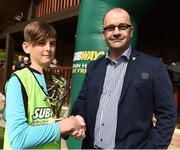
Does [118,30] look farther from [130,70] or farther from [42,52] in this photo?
[42,52]

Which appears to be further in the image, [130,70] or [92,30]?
[92,30]

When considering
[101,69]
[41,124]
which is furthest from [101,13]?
[41,124]

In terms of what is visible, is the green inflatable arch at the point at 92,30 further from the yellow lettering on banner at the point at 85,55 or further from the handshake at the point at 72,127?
the handshake at the point at 72,127

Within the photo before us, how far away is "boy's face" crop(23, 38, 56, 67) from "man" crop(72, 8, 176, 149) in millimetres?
416

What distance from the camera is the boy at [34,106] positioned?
2014 millimetres

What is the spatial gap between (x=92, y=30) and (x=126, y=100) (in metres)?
4.18

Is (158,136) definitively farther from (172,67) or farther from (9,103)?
(172,67)

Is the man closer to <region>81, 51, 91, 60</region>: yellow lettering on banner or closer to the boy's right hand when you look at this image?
the boy's right hand

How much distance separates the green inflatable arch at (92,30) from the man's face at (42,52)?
3973 mm

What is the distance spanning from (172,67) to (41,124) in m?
5.61

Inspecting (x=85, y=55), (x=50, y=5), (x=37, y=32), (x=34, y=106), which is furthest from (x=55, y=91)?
(x=50, y=5)

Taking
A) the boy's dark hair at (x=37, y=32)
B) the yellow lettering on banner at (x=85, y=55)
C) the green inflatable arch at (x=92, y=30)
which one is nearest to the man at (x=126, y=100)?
the boy's dark hair at (x=37, y=32)

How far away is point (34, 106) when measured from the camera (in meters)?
2.21

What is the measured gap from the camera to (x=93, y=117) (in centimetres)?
260
